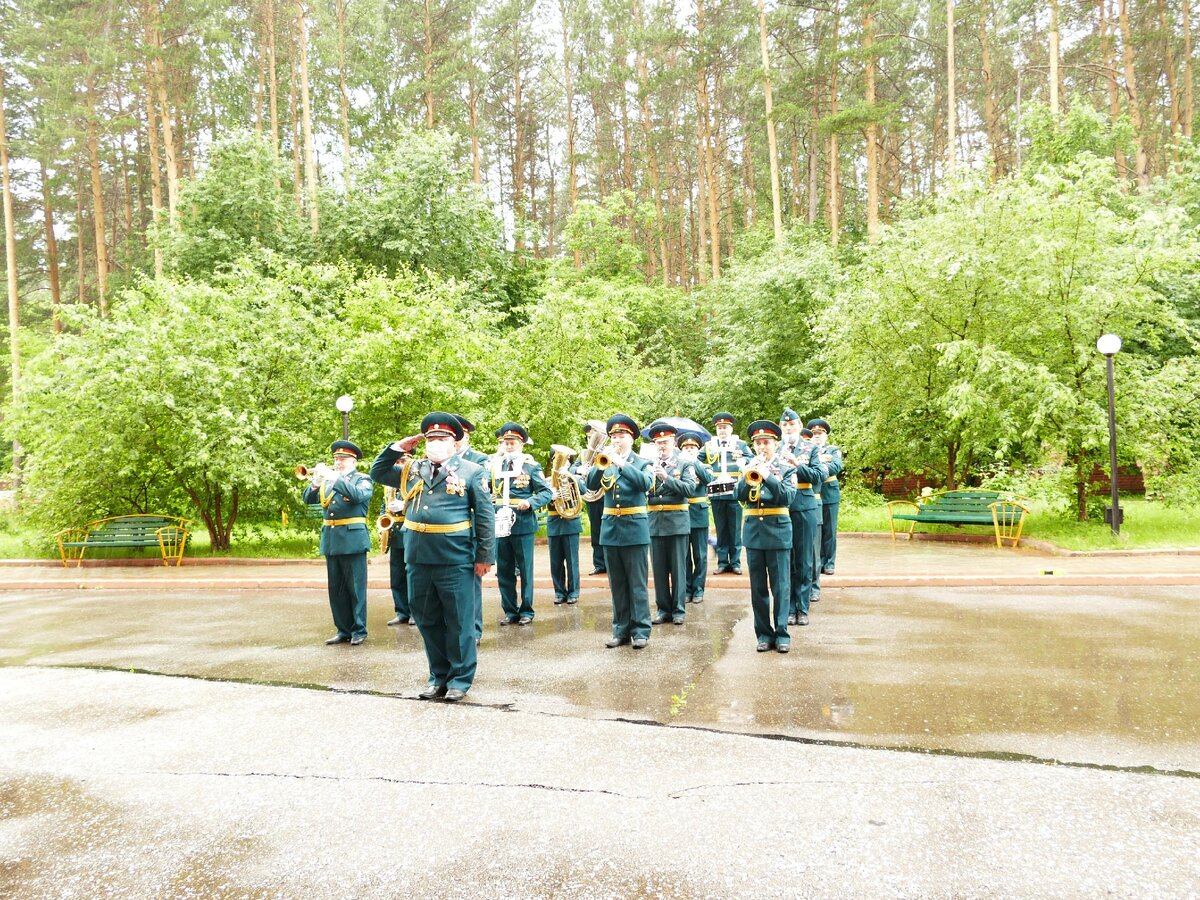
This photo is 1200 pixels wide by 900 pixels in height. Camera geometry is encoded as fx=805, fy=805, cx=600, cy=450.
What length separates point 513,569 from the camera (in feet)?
30.1

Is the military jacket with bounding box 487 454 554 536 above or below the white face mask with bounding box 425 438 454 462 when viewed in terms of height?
below

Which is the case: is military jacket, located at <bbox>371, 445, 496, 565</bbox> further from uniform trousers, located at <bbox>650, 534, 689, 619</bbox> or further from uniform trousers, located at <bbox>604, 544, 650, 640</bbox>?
uniform trousers, located at <bbox>650, 534, 689, 619</bbox>

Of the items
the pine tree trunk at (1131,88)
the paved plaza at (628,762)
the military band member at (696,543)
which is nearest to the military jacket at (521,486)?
the paved plaza at (628,762)

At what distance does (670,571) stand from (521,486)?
6.54 feet

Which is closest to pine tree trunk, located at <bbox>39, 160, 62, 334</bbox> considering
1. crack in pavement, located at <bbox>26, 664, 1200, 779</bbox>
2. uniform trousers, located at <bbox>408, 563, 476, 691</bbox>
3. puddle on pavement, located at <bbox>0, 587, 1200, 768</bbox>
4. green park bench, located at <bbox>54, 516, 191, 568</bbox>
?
green park bench, located at <bbox>54, 516, 191, 568</bbox>

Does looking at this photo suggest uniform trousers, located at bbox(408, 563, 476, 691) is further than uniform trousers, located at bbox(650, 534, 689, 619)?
No

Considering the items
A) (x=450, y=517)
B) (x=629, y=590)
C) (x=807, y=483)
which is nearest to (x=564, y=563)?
(x=629, y=590)

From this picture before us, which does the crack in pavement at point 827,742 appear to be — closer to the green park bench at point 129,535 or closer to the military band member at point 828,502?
the military band member at point 828,502

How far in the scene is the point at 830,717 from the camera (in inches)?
206

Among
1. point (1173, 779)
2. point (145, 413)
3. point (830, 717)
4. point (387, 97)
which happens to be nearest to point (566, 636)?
point (830, 717)

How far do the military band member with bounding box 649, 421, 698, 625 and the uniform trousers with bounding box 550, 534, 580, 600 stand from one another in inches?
68.8

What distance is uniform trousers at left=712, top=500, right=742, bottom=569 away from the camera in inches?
458

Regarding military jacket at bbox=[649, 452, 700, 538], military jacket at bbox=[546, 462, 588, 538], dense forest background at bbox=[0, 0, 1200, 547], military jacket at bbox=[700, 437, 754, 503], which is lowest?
military jacket at bbox=[546, 462, 588, 538]

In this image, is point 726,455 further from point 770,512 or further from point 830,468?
point 770,512
